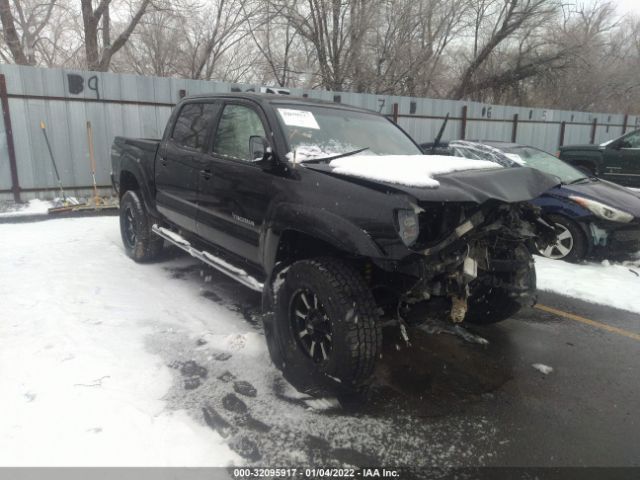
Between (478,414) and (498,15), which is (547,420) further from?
(498,15)

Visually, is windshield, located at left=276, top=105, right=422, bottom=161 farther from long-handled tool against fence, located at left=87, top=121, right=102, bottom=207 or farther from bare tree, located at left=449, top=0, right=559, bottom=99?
bare tree, located at left=449, top=0, right=559, bottom=99

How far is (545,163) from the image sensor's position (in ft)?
23.8

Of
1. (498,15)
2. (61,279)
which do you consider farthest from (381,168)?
(498,15)

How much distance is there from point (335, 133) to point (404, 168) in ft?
3.34

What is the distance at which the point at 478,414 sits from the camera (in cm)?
299

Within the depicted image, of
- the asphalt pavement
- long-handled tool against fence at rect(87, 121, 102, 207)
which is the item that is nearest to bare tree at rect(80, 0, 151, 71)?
long-handled tool against fence at rect(87, 121, 102, 207)

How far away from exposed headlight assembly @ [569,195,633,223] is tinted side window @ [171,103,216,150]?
4.74 metres

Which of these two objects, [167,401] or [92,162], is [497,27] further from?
[167,401]

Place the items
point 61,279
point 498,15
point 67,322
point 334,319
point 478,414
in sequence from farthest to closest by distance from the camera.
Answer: point 498,15 < point 61,279 < point 67,322 < point 478,414 < point 334,319

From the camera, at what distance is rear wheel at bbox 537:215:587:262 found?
6.15m

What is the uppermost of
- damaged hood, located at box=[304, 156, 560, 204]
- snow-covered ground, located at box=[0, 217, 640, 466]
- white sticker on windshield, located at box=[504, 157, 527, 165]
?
damaged hood, located at box=[304, 156, 560, 204]

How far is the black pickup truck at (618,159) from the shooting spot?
1093 centimetres

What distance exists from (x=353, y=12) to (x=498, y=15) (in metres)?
10.6

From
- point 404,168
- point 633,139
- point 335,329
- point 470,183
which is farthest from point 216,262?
point 633,139
